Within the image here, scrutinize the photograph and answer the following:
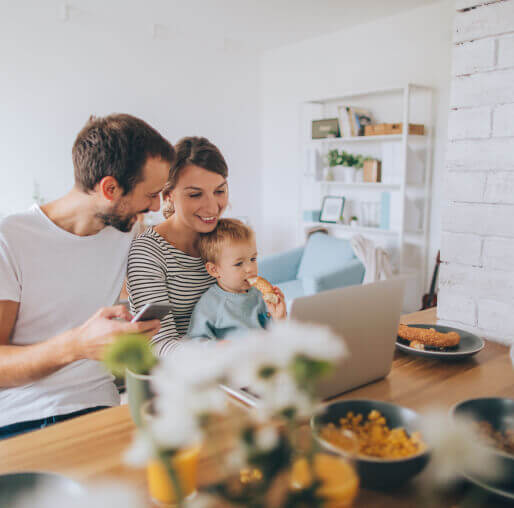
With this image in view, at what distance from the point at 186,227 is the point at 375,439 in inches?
36.7

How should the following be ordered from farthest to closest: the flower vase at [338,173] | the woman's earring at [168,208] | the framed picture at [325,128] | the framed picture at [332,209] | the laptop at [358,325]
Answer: the flower vase at [338,173] < the framed picture at [332,209] < the framed picture at [325,128] < the woman's earring at [168,208] < the laptop at [358,325]

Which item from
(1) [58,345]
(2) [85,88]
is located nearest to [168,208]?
(1) [58,345]

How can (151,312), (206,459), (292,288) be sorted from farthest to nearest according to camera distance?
(292,288) → (151,312) → (206,459)

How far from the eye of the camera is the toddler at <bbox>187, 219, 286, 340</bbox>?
54.0 inches

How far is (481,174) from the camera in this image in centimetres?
133

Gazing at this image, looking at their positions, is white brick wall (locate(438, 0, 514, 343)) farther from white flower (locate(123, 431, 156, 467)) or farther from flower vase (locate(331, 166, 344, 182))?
flower vase (locate(331, 166, 344, 182))

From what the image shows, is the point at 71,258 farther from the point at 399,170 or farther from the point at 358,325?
the point at 399,170

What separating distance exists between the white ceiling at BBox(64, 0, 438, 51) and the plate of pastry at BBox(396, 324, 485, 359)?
374 cm

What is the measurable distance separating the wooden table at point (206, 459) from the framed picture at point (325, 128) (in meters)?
3.83

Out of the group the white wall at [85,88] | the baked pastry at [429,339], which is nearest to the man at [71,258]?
the baked pastry at [429,339]

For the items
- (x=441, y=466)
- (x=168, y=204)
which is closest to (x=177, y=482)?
(x=441, y=466)

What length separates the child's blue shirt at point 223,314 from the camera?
1.35 meters

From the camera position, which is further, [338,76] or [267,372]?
[338,76]

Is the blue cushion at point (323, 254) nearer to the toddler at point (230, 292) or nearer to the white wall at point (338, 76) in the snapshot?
the white wall at point (338, 76)
